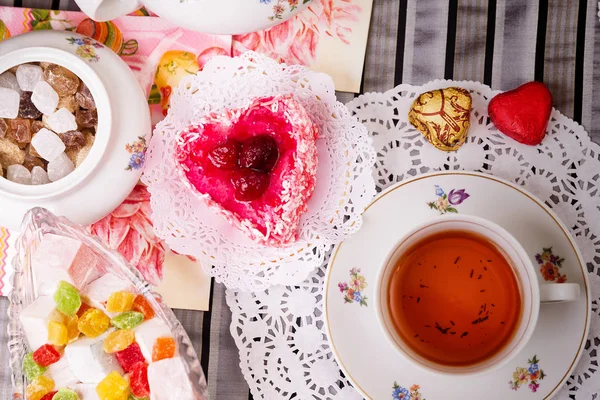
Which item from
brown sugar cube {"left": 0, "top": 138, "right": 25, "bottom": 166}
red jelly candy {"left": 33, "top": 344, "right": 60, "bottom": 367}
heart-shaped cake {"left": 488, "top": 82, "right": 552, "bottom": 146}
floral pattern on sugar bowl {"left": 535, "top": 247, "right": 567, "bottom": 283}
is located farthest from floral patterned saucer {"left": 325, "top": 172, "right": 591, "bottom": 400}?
brown sugar cube {"left": 0, "top": 138, "right": 25, "bottom": 166}

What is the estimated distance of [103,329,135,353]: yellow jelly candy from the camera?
98 centimetres

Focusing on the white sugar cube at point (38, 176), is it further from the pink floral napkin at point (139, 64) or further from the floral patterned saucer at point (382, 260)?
the floral patterned saucer at point (382, 260)

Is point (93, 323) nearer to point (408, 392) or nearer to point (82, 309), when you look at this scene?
point (82, 309)

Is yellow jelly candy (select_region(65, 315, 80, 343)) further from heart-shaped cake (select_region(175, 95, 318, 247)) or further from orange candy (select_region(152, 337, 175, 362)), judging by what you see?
heart-shaped cake (select_region(175, 95, 318, 247))

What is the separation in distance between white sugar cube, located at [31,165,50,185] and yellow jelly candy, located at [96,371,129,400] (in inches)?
13.0

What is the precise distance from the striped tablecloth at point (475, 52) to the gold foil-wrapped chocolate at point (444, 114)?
8cm

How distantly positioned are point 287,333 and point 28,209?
486 millimetres

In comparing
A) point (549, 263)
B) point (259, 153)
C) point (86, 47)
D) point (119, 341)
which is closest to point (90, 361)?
point (119, 341)

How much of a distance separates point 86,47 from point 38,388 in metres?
0.56

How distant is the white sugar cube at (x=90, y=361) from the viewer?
38.5 inches

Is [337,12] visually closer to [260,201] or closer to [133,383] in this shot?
[260,201]

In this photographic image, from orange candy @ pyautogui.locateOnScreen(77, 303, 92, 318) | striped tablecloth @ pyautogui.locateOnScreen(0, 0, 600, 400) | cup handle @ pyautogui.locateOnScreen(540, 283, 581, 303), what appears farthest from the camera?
striped tablecloth @ pyautogui.locateOnScreen(0, 0, 600, 400)

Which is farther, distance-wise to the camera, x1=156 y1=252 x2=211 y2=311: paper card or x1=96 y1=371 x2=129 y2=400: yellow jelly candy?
x1=156 y1=252 x2=211 y2=311: paper card

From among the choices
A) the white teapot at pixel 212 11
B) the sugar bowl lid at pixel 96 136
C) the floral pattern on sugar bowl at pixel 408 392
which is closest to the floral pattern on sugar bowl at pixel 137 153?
the sugar bowl lid at pixel 96 136
